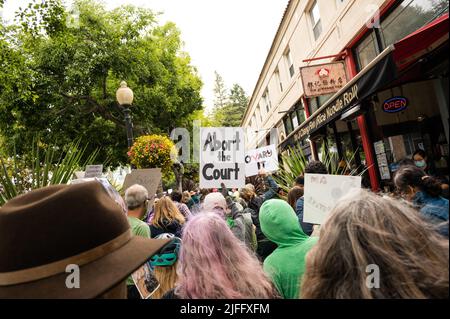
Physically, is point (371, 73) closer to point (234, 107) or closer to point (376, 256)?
point (376, 256)

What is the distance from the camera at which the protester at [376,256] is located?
0.93 metres

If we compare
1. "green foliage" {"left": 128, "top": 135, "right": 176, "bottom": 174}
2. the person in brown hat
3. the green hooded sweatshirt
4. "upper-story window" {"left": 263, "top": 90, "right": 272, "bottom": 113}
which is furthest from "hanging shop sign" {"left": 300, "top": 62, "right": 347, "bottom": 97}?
"upper-story window" {"left": 263, "top": 90, "right": 272, "bottom": 113}

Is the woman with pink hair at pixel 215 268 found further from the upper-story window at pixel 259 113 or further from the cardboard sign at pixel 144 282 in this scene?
the upper-story window at pixel 259 113

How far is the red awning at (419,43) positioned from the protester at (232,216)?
3.04 meters

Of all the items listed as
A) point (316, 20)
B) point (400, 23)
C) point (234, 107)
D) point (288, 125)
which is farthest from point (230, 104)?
point (400, 23)

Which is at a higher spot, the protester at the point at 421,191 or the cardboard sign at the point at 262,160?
the cardboard sign at the point at 262,160

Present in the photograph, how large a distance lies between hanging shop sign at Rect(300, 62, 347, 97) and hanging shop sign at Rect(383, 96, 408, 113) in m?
2.16

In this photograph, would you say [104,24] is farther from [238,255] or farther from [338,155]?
[238,255]

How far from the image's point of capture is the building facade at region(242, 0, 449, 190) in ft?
13.2

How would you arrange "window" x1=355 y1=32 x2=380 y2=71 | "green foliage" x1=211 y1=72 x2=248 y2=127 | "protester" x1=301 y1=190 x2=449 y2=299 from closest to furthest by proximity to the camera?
"protester" x1=301 y1=190 x2=449 y2=299
"window" x1=355 y1=32 x2=380 y2=71
"green foliage" x1=211 y1=72 x2=248 y2=127

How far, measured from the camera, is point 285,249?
215cm

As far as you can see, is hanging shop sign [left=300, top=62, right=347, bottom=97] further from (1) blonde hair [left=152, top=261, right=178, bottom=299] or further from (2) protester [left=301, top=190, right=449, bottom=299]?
(2) protester [left=301, top=190, right=449, bottom=299]

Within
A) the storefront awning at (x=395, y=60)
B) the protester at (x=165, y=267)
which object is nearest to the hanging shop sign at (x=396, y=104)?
the storefront awning at (x=395, y=60)

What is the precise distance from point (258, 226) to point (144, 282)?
252 cm
